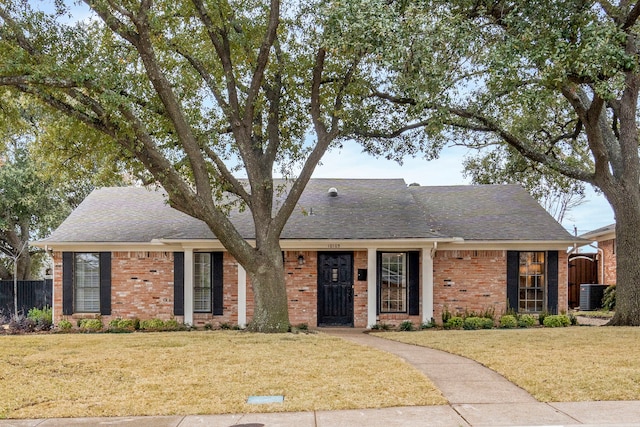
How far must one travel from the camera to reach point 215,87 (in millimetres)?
13109

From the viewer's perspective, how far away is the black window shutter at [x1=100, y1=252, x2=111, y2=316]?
15508 mm

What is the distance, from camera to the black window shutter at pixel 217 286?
15484 mm

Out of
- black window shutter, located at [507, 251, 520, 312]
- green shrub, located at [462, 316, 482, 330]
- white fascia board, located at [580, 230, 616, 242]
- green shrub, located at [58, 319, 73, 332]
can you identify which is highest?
white fascia board, located at [580, 230, 616, 242]

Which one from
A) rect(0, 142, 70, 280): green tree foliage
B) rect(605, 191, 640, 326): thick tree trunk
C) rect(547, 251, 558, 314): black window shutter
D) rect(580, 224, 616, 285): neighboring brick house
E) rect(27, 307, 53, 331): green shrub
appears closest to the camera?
rect(605, 191, 640, 326): thick tree trunk

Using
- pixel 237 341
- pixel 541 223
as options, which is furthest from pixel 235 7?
pixel 541 223

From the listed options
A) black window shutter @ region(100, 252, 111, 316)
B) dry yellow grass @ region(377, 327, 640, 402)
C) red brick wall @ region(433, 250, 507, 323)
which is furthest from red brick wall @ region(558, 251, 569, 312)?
black window shutter @ region(100, 252, 111, 316)

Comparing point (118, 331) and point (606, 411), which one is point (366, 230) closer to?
point (118, 331)

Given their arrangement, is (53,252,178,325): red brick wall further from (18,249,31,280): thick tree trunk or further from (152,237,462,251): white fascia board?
(18,249,31,280): thick tree trunk

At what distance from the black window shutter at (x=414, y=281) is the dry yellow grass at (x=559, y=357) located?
1.99m

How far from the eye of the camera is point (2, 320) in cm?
1673

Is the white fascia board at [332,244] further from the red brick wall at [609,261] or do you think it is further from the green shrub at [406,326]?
the red brick wall at [609,261]

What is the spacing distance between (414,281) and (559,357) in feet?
21.7

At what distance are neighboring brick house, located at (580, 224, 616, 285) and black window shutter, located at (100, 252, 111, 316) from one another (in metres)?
17.4

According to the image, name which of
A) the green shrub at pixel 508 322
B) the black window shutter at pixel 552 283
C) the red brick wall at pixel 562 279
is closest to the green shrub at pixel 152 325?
the green shrub at pixel 508 322
